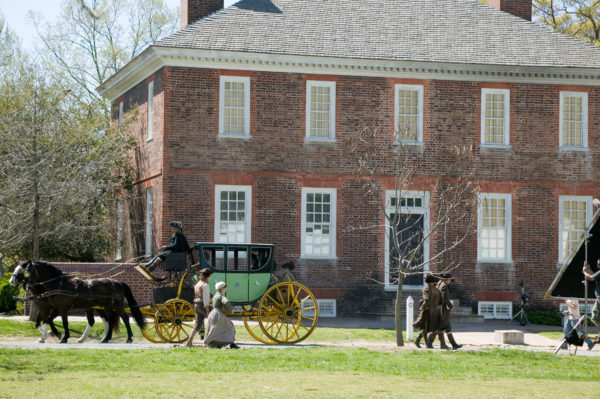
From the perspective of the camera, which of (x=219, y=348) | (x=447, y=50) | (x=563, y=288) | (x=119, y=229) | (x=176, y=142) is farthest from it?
(x=119, y=229)

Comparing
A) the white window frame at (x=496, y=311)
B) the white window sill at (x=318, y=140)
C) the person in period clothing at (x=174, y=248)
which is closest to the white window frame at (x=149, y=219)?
the white window sill at (x=318, y=140)

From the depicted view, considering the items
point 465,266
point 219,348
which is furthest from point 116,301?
point 465,266

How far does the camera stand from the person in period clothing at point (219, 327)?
70.3 feet

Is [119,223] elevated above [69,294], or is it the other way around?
[119,223]

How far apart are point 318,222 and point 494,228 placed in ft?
17.6

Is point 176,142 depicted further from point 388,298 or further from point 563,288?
point 563,288

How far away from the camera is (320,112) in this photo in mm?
32312

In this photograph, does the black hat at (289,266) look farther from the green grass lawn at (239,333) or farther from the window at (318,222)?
the window at (318,222)

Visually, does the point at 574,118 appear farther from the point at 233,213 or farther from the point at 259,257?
the point at 259,257

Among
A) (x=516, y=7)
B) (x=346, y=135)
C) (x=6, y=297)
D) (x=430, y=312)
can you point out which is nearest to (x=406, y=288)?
(x=346, y=135)

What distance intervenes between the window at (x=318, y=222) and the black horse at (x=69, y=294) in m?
9.50

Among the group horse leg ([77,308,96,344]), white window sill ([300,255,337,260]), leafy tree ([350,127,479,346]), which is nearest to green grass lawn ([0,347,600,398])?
horse leg ([77,308,96,344])

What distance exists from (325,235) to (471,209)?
443 cm

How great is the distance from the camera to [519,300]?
3297cm
